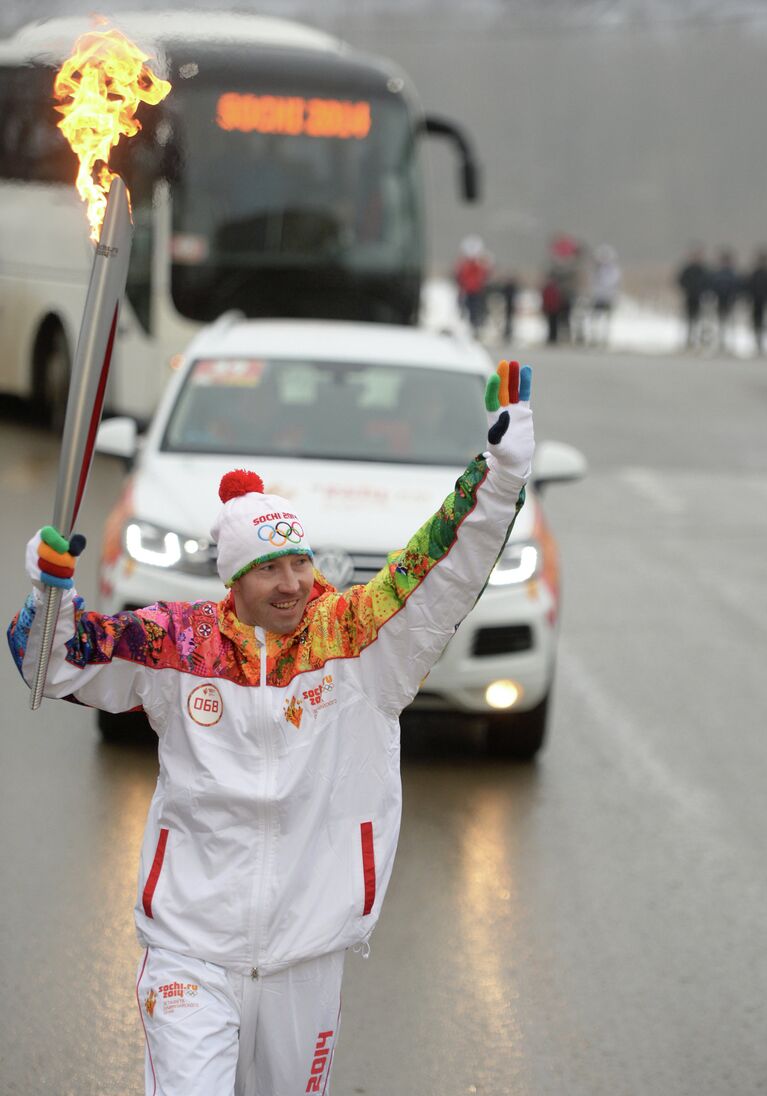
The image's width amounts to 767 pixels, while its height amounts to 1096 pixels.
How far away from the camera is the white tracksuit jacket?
3.38m

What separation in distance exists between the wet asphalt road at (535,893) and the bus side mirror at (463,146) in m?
8.28

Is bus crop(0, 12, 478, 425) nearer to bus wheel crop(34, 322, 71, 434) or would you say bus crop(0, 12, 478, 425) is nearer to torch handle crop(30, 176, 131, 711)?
bus wheel crop(34, 322, 71, 434)

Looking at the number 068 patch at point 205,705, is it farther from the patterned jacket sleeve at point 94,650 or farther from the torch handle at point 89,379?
the torch handle at point 89,379

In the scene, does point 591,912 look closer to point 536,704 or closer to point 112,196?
point 536,704

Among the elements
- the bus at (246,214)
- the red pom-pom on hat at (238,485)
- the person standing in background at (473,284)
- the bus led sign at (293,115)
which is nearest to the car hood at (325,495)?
the red pom-pom on hat at (238,485)

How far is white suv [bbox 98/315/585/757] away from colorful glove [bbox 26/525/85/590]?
11.4 feet

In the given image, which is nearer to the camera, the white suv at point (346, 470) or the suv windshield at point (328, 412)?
the white suv at point (346, 470)

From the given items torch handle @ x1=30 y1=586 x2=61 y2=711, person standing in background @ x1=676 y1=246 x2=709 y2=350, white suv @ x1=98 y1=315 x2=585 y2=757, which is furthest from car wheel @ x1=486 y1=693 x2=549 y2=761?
person standing in background @ x1=676 y1=246 x2=709 y2=350

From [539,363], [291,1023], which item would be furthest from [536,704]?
[539,363]

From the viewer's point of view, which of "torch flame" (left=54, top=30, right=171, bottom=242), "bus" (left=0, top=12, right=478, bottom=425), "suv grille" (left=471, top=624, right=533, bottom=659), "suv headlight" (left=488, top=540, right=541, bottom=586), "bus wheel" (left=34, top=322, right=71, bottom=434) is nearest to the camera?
"torch flame" (left=54, top=30, right=171, bottom=242)

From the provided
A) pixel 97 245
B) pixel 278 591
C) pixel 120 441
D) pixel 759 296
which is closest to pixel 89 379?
pixel 97 245

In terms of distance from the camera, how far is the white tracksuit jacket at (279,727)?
338 cm

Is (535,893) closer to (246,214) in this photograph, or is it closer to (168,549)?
(168,549)

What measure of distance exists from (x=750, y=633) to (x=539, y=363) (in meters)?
17.8
